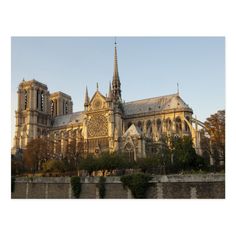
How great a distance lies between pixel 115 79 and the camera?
5922 centimetres

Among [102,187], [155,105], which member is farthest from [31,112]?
[102,187]

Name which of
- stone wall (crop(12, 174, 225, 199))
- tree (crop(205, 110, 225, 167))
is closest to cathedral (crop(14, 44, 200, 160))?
tree (crop(205, 110, 225, 167))

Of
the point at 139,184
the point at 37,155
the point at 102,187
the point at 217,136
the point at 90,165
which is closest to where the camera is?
the point at 139,184

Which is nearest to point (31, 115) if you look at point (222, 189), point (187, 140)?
point (187, 140)

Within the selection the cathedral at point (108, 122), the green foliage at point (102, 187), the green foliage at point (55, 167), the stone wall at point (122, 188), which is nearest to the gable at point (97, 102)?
the cathedral at point (108, 122)

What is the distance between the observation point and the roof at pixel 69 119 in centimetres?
5900

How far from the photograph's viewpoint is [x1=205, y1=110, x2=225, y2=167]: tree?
26.2 metres

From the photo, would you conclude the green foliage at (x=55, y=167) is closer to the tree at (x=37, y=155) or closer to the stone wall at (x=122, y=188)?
the stone wall at (x=122, y=188)

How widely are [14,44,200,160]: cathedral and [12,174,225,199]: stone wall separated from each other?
472 inches

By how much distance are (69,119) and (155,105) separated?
1674cm

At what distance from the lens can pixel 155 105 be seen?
170ft

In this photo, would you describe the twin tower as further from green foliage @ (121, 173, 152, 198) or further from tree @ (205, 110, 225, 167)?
green foliage @ (121, 173, 152, 198)

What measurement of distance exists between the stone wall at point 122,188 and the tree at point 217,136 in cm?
549

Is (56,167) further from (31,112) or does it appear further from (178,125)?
(31,112)
